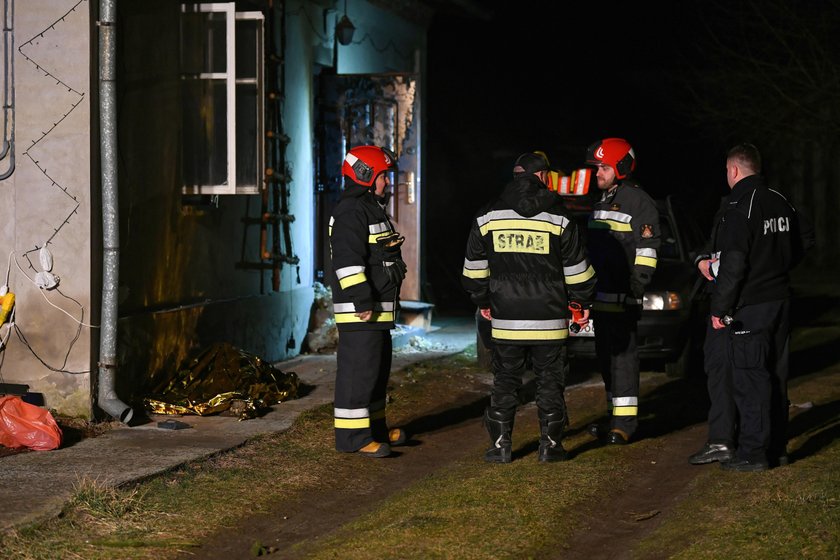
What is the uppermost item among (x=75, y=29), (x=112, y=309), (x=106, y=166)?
(x=75, y=29)

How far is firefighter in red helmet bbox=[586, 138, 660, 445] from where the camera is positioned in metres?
8.74

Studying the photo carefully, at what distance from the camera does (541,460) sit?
322 inches

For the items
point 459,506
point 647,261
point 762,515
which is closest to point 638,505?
point 762,515

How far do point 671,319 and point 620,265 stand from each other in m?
3.13

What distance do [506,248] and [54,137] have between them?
11.7 ft

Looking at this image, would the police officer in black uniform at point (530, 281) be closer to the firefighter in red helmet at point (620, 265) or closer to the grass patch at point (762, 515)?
the firefighter in red helmet at point (620, 265)

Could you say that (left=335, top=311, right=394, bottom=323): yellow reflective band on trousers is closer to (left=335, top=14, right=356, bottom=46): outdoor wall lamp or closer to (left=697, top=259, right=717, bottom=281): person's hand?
(left=697, top=259, right=717, bottom=281): person's hand

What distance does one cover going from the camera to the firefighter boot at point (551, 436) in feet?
26.5

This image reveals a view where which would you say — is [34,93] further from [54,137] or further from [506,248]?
[506,248]

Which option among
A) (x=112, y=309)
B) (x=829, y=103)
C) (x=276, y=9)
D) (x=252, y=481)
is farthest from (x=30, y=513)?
(x=829, y=103)

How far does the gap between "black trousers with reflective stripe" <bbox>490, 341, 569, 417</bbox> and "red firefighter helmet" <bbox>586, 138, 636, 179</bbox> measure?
5.04 feet

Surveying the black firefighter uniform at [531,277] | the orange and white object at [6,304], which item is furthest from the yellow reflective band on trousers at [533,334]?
the orange and white object at [6,304]

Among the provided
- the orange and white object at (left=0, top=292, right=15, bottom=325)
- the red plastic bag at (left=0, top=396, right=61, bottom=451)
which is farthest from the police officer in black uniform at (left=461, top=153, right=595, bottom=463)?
the orange and white object at (left=0, top=292, right=15, bottom=325)

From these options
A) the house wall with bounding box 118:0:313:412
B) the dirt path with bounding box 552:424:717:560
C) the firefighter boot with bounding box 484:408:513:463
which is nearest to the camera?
the dirt path with bounding box 552:424:717:560
